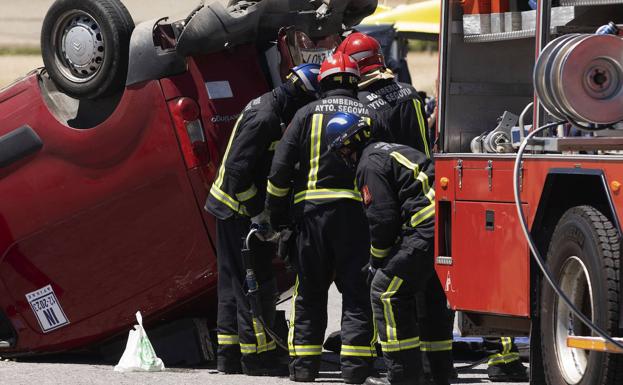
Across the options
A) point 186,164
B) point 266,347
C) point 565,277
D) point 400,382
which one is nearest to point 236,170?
point 186,164

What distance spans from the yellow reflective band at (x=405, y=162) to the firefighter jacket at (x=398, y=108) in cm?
116

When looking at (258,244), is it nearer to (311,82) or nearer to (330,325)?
(311,82)

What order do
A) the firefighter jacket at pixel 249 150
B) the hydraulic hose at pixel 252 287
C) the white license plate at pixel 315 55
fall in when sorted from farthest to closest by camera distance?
the white license plate at pixel 315 55 < the hydraulic hose at pixel 252 287 < the firefighter jacket at pixel 249 150

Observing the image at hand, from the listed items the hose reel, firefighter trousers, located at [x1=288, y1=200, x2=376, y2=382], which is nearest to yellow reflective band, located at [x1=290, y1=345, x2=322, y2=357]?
firefighter trousers, located at [x1=288, y1=200, x2=376, y2=382]

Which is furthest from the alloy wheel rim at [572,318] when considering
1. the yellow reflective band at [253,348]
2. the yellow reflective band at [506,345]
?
the yellow reflective band at [253,348]

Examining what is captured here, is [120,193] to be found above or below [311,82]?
below

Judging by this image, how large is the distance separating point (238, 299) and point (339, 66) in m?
1.54

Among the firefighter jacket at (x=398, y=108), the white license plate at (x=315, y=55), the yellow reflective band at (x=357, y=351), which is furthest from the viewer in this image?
the white license plate at (x=315, y=55)

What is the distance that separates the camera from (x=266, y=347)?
885cm

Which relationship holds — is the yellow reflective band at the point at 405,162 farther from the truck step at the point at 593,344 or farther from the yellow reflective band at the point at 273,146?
the truck step at the point at 593,344

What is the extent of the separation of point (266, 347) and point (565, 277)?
2812mm

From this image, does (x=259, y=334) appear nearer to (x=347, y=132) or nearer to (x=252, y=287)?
(x=252, y=287)

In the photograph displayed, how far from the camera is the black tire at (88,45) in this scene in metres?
8.88

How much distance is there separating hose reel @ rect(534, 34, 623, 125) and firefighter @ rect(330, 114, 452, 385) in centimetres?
160
